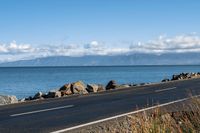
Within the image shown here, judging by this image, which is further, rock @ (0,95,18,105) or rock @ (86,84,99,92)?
rock @ (86,84,99,92)

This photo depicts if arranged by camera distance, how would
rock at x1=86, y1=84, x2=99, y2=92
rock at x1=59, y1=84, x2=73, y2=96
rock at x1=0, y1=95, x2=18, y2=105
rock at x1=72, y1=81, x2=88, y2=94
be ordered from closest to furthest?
1. rock at x1=0, y1=95, x2=18, y2=105
2. rock at x1=59, y1=84, x2=73, y2=96
3. rock at x1=72, y1=81, x2=88, y2=94
4. rock at x1=86, y1=84, x2=99, y2=92

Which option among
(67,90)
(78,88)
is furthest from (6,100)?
(78,88)

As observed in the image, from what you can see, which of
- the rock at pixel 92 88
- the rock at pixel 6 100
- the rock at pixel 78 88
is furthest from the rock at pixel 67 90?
the rock at pixel 6 100

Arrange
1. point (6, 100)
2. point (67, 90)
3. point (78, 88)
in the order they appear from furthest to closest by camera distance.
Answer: point (78, 88) → point (67, 90) → point (6, 100)

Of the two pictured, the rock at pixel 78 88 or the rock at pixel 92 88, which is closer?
the rock at pixel 78 88

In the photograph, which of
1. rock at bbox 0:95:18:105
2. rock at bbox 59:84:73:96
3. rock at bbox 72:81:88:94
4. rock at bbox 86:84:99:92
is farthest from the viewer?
rock at bbox 86:84:99:92

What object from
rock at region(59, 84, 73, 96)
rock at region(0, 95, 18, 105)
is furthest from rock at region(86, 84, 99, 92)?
rock at region(0, 95, 18, 105)

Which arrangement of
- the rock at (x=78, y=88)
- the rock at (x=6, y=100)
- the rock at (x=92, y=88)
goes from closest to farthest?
the rock at (x=6, y=100) < the rock at (x=78, y=88) < the rock at (x=92, y=88)

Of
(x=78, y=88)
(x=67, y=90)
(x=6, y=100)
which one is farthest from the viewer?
(x=78, y=88)

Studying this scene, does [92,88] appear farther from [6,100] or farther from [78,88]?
[6,100]

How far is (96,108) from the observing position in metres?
17.2

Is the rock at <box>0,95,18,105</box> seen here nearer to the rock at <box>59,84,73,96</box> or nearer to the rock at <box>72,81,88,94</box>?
the rock at <box>59,84,73,96</box>

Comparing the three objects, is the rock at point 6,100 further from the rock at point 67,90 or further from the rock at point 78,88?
the rock at point 78,88

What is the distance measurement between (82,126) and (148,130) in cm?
497
